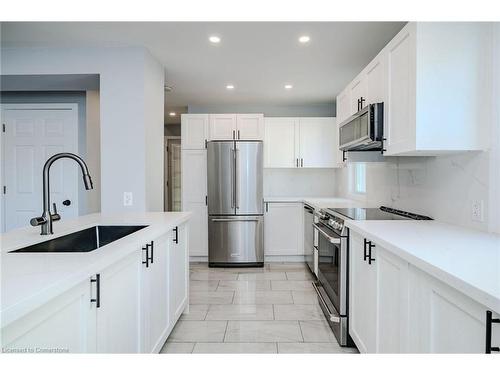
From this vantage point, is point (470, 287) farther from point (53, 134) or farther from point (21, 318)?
point (53, 134)

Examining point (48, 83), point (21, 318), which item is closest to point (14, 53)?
point (48, 83)

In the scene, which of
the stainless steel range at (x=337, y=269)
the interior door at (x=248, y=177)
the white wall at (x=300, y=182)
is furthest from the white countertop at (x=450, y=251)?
the white wall at (x=300, y=182)

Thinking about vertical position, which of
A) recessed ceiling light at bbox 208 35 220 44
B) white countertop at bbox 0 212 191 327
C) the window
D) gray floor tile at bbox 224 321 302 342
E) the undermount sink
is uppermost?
recessed ceiling light at bbox 208 35 220 44

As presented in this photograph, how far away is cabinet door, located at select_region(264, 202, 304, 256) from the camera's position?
485cm

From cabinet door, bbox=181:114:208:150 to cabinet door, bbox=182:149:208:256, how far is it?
A: 88 millimetres

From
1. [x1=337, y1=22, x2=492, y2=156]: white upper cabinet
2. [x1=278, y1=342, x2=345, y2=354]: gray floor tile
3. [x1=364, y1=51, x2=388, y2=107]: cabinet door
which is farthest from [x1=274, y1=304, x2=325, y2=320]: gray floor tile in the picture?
[x1=364, y1=51, x2=388, y2=107]: cabinet door

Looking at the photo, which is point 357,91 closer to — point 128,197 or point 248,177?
point 248,177

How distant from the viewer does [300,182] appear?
18.0 ft

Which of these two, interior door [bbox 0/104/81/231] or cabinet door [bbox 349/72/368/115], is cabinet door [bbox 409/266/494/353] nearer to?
cabinet door [bbox 349/72/368/115]

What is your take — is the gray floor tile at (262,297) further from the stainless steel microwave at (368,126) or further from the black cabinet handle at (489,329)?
the black cabinet handle at (489,329)

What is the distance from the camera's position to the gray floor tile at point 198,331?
8.20 feet

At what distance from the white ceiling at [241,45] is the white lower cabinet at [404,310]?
1739mm

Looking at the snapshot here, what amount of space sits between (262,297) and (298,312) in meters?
0.50

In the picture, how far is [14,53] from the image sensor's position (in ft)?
10.4
